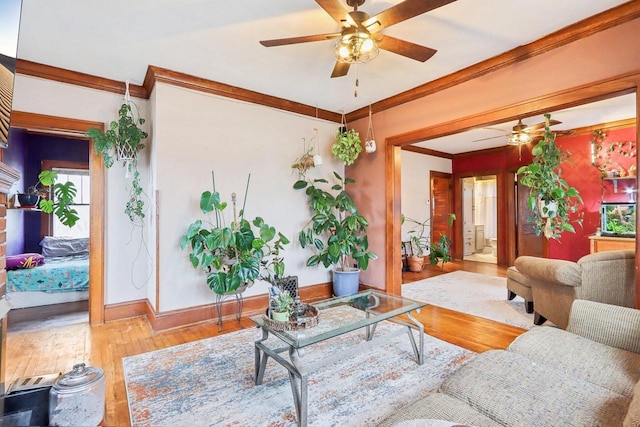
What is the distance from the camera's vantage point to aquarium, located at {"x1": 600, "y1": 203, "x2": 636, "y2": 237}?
4281 mm

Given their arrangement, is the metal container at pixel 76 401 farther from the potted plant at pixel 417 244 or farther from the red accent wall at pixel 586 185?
the red accent wall at pixel 586 185

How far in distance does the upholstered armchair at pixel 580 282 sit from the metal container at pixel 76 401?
3.53 m

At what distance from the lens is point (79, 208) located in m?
5.74

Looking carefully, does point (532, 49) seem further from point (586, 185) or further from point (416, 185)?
point (416, 185)

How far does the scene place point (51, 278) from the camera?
3850mm

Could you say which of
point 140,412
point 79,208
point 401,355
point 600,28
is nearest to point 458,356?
point 401,355

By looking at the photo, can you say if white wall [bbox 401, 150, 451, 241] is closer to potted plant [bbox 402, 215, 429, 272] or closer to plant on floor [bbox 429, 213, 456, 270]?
potted plant [bbox 402, 215, 429, 272]

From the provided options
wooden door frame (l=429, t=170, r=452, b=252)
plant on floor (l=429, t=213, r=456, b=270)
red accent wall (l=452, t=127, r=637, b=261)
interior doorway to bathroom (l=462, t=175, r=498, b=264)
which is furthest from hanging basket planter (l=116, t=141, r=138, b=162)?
interior doorway to bathroom (l=462, t=175, r=498, b=264)

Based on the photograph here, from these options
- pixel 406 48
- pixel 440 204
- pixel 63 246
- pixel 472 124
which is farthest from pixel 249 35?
pixel 440 204

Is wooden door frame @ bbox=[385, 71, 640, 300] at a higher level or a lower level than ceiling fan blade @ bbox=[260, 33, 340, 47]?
lower

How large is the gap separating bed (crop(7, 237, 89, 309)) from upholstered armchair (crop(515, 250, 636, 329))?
5420mm

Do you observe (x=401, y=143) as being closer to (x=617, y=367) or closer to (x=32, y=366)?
(x=617, y=367)

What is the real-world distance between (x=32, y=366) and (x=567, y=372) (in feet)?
12.0

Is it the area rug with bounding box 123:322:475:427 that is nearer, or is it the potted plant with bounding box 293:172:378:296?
the area rug with bounding box 123:322:475:427
